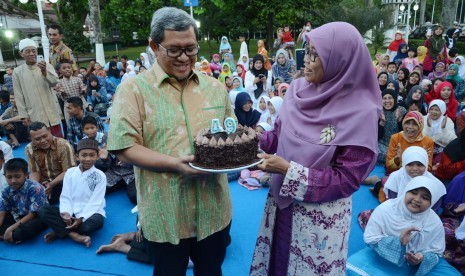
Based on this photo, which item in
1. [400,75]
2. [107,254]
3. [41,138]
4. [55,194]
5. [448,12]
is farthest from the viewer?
[448,12]

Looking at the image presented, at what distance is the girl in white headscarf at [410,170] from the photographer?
3242 millimetres

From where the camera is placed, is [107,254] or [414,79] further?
[414,79]

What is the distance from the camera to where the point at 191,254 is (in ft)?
5.60

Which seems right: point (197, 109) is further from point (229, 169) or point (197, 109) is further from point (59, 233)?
point (59, 233)

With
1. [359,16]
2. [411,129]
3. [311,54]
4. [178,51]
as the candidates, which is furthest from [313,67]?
[359,16]

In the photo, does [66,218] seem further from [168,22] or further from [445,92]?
[445,92]

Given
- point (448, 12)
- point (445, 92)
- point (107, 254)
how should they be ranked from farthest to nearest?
point (448, 12) → point (445, 92) → point (107, 254)

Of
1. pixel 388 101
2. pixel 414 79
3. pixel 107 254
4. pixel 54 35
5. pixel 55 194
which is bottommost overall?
pixel 107 254

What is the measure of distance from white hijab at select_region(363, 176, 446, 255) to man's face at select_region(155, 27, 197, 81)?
2060mm

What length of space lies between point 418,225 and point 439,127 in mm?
2920

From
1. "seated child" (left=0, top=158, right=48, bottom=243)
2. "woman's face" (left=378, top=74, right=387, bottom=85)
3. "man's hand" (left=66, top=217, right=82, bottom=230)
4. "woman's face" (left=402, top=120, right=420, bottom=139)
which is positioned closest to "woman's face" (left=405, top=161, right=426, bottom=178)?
"woman's face" (left=402, top=120, right=420, bottom=139)

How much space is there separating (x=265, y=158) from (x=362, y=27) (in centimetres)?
1584

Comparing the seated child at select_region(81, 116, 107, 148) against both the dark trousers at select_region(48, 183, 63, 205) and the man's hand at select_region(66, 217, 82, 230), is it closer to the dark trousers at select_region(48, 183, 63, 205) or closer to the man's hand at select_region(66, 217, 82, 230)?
the dark trousers at select_region(48, 183, 63, 205)

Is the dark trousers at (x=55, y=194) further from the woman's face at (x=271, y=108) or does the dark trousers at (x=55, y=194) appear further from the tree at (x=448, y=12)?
the tree at (x=448, y=12)
